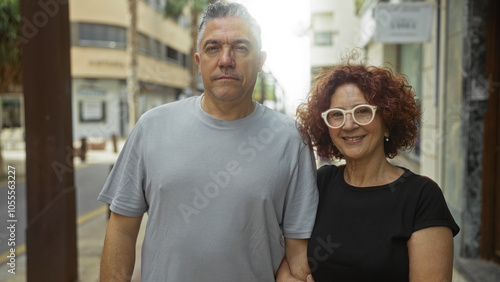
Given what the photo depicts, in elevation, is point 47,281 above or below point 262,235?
below

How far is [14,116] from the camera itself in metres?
30.6

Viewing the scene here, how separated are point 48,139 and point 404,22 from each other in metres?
4.84

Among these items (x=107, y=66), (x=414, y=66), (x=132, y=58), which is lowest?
(x=414, y=66)

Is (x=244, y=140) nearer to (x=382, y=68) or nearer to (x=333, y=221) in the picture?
(x=333, y=221)

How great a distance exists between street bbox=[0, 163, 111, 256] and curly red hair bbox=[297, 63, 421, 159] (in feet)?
14.7

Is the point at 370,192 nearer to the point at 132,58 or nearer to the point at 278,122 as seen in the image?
the point at 278,122

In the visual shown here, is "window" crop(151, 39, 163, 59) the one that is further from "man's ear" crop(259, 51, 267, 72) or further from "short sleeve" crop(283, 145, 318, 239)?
"short sleeve" crop(283, 145, 318, 239)

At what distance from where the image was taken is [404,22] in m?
6.46

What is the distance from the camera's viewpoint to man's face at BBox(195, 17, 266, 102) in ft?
6.34

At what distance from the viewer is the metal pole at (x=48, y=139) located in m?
4.04

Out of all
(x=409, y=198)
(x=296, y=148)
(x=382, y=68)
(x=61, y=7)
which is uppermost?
(x=61, y=7)

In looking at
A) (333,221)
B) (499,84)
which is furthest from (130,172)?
(499,84)

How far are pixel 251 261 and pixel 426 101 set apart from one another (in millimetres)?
5689

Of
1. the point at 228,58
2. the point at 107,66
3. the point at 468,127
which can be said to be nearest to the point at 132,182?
the point at 228,58
